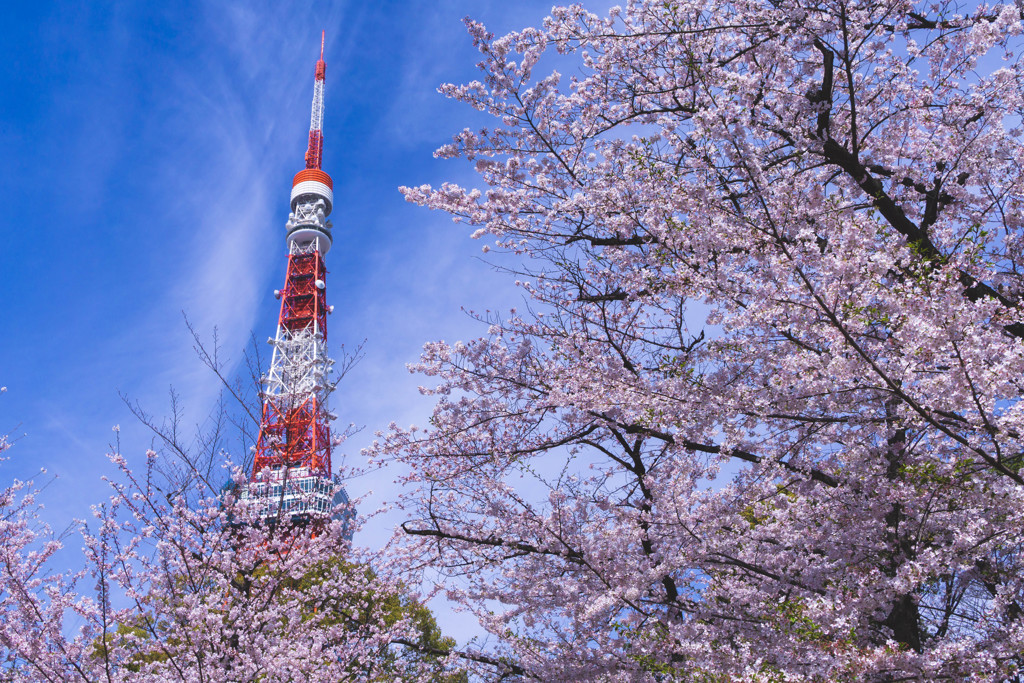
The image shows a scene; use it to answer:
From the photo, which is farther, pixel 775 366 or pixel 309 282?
pixel 309 282

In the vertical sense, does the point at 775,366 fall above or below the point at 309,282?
below

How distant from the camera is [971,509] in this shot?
405 centimetres

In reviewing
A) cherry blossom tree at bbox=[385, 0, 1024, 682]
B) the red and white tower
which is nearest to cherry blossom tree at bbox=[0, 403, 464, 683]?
cherry blossom tree at bbox=[385, 0, 1024, 682]

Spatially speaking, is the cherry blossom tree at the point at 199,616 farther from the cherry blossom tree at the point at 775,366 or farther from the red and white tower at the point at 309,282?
the red and white tower at the point at 309,282

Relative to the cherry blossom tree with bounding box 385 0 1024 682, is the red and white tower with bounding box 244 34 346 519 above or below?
above

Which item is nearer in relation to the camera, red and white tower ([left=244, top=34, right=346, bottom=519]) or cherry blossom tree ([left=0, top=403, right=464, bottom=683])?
cherry blossom tree ([left=0, top=403, right=464, bottom=683])

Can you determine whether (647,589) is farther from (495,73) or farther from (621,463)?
(495,73)

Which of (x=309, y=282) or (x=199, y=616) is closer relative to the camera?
(x=199, y=616)

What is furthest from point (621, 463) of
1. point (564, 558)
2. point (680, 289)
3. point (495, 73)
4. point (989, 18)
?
point (989, 18)

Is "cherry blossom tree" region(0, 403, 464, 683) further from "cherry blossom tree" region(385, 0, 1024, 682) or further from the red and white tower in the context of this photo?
the red and white tower

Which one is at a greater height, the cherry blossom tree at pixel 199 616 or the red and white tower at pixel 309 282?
the red and white tower at pixel 309 282

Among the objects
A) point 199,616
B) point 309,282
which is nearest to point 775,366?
point 199,616

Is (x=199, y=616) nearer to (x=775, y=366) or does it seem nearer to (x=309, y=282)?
(x=775, y=366)

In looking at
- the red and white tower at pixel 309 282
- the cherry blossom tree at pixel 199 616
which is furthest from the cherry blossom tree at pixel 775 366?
the red and white tower at pixel 309 282
